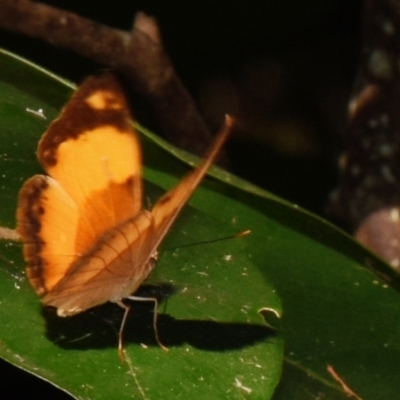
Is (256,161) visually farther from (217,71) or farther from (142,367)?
(142,367)

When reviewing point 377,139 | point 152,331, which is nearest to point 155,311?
point 152,331

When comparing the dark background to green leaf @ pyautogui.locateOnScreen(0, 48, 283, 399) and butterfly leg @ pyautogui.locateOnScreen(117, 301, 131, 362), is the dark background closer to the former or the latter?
green leaf @ pyautogui.locateOnScreen(0, 48, 283, 399)

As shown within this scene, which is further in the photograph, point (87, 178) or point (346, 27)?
point (346, 27)

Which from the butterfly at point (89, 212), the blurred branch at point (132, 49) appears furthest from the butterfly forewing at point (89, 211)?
the blurred branch at point (132, 49)

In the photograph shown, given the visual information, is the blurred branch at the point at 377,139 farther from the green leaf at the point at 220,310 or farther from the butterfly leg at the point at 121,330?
the butterfly leg at the point at 121,330

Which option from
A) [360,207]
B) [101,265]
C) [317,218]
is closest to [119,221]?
[101,265]
